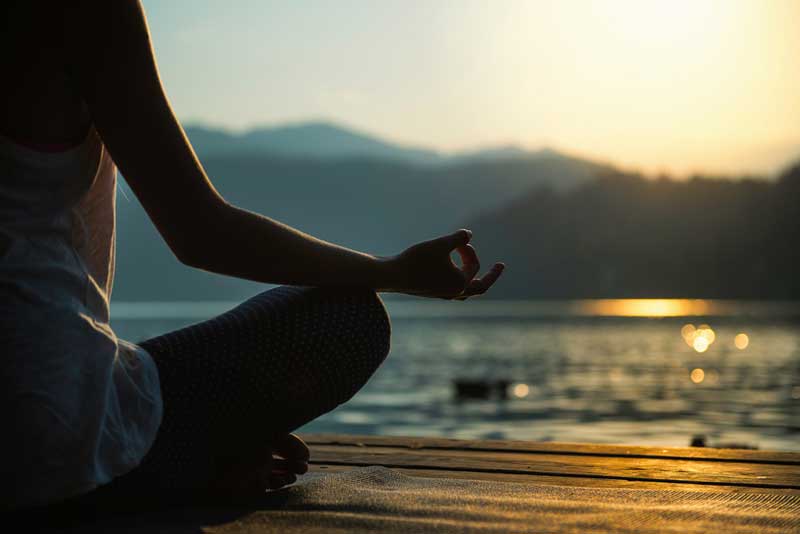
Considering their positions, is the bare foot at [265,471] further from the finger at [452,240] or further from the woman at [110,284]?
the finger at [452,240]

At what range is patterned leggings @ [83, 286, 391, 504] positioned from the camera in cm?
204

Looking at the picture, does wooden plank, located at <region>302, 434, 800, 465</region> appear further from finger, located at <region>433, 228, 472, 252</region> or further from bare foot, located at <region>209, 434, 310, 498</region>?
finger, located at <region>433, 228, 472, 252</region>

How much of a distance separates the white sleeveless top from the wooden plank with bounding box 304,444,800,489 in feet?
5.09

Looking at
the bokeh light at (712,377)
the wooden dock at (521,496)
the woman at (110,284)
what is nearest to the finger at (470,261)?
the woman at (110,284)

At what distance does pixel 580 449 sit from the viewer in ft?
11.3

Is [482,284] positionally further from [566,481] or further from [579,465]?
[579,465]

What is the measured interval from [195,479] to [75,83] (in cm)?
98

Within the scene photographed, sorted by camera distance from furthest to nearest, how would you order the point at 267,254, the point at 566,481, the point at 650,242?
the point at 650,242
the point at 566,481
the point at 267,254

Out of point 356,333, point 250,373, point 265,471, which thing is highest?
point 356,333

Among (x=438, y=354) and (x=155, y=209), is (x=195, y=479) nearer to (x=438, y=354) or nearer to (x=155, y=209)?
(x=155, y=209)

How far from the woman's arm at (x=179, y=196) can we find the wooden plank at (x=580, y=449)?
59.8 inches

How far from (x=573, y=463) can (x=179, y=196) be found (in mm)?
1880

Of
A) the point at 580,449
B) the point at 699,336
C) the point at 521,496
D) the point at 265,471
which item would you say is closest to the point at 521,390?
the point at 580,449

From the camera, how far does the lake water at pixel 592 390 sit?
28828mm
